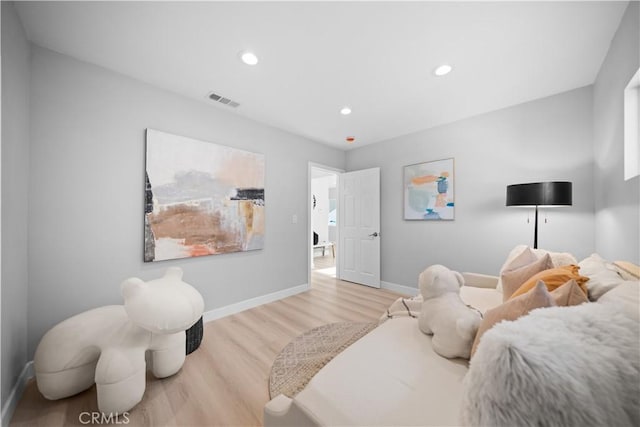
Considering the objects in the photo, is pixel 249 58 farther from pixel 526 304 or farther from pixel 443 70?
pixel 526 304

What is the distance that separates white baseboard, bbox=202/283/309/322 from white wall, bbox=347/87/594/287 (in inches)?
59.5

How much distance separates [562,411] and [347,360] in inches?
33.1

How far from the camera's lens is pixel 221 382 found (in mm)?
1629

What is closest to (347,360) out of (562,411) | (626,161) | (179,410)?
(562,411)

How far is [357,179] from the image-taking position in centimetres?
411

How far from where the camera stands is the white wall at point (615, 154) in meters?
1.41

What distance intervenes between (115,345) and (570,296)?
2.35 metres

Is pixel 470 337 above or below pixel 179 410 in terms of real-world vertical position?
above

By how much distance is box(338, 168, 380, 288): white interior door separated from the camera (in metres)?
3.86

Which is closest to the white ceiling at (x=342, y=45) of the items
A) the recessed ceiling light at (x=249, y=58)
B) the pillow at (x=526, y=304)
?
the recessed ceiling light at (x=249, y=58)

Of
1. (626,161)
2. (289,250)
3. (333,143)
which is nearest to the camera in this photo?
(626,161)

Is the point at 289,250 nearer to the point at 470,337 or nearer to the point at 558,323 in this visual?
the point at 470,337

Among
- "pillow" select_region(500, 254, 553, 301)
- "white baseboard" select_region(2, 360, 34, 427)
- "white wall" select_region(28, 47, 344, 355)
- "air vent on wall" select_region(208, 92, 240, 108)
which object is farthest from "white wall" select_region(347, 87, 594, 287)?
"white baseboard" select_region(2, 360, 34, 427)

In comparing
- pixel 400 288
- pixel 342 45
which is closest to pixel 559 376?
pixel 342 45
